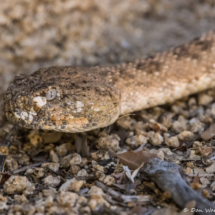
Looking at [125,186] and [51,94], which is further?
[51,94]

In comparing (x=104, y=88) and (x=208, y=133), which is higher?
(x=104, y=88)

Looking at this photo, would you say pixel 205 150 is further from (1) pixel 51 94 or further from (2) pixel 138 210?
(1) pixel 51 94

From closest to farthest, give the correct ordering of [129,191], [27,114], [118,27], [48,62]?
[129,191], [27,114], [48,62], [118,27]

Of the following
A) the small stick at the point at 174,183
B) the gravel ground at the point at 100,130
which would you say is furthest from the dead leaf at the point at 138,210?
the small stick at the point at 174,183

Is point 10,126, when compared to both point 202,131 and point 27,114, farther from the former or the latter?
point 202,131

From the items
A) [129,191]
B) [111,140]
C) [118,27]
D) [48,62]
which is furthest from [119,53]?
[129,191]

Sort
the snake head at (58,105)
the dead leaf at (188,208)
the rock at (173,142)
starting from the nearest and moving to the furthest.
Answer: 1. the dead leaf at (188,208)
2. the snake head at (58,105)
3. the rock at (173,142)

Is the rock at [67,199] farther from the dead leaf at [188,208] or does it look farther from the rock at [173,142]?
the rock at [173,142]

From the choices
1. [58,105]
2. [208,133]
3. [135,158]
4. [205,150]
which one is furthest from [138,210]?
[208,133]
